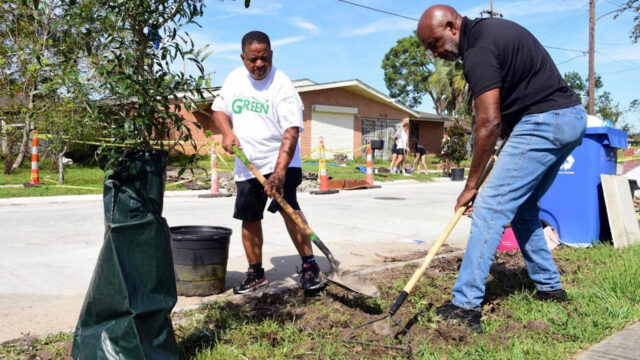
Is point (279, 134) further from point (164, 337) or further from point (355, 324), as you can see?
point (164, 337)

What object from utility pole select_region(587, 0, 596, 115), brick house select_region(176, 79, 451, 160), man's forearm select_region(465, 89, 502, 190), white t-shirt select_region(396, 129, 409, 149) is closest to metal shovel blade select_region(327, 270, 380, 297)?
man's forearm select_region(465, 89, 502, 190)

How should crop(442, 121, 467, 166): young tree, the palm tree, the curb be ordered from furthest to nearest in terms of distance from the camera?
the palm tree → crop(442, 121, 467, 166): young tree → the curb

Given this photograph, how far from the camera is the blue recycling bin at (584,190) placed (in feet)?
17.6

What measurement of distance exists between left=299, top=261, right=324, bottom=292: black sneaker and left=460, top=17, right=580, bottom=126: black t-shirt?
5.52 ft

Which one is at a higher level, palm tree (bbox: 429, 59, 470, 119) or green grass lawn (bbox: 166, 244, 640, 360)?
palm tree (bbox: 429, 59, 470, 119)

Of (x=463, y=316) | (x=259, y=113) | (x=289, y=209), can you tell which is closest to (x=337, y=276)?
(x=289, y=209)

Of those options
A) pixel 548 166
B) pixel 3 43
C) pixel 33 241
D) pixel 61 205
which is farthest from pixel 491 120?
pixel 3 43

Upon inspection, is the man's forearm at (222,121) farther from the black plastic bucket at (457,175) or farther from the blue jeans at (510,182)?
the black plastic bucket at (457,175)

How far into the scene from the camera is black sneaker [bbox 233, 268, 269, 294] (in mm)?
3877

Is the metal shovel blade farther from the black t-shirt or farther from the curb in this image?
the black t-shirt

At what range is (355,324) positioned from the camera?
3141 millimetres

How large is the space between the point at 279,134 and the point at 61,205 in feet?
22.5

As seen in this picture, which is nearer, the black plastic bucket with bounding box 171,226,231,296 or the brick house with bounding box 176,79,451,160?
the black plastic bucket with bounding box 171,226,231,296

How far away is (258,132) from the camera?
3.87 metres
